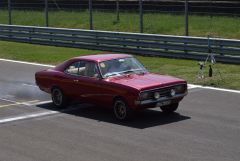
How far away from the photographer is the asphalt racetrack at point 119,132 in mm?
10117

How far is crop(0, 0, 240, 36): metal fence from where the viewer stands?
30.2 m

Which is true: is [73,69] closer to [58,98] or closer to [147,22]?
[58,98]

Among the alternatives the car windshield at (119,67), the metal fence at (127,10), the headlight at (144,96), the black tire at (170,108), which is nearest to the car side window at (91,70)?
the car windshield at (119,67)

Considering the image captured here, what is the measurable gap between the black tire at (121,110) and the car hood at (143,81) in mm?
448

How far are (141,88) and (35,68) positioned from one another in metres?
11.1

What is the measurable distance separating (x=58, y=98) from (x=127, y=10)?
21786 millimetres

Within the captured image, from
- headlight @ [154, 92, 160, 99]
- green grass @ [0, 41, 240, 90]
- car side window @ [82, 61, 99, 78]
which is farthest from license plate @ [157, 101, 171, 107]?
green grass @ [0, 41, 240, 90]

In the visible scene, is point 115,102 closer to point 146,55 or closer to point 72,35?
point 146,55

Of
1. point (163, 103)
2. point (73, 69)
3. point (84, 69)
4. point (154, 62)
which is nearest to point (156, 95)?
point (163, 103)

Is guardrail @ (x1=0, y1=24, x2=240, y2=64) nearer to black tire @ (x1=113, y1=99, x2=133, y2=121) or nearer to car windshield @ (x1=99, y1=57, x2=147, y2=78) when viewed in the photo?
car windshield @ (x1=99, y1=57, x2=147, y2=78)

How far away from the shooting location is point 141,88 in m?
12.4

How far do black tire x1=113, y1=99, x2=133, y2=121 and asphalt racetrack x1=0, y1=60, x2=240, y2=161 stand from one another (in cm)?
15

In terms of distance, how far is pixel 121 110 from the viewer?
42.3ft

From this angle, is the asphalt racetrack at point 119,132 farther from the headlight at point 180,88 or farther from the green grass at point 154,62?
the green grass at point 154,62
